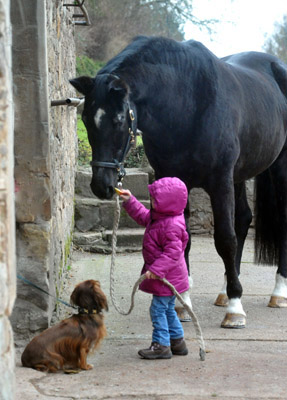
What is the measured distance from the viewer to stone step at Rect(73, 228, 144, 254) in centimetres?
802

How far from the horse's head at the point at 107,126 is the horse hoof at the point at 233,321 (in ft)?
4.34

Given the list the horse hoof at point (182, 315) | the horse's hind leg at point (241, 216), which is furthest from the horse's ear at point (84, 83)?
the horse's hind leg at point (241, 216)

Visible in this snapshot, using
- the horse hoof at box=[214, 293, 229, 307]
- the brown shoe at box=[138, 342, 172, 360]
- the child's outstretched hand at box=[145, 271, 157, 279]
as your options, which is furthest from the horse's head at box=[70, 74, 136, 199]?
the horse hoof at box=[214, 293, 229, 307]

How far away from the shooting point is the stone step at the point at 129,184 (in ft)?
28.2

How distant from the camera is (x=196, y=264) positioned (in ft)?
24.6

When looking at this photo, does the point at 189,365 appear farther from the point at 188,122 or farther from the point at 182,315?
the point at 188,122

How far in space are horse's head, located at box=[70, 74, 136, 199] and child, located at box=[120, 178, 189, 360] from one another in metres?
0.36

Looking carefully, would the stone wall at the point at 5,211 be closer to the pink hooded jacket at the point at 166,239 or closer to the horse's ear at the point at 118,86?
the pink hooded jacket at the point at 166,239

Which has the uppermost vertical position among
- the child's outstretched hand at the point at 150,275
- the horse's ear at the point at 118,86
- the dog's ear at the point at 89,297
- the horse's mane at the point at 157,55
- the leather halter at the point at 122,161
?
the horse's mane at the point at 157,55

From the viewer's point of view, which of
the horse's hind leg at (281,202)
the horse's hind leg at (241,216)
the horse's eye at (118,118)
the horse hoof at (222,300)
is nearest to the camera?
the horse's eye at (118,118)

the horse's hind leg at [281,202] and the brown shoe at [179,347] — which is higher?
the horse's hind leg at [281,202]

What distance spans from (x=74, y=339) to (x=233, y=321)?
5.07 feet

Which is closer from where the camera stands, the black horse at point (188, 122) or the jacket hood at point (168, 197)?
the jacket hood at point (168, 197)

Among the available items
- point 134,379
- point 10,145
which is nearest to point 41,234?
point 134,379
